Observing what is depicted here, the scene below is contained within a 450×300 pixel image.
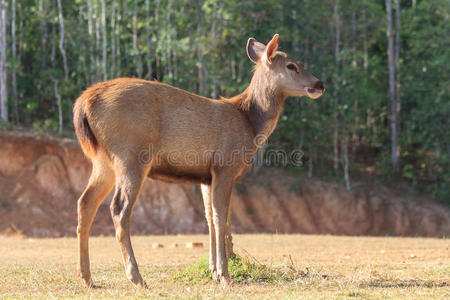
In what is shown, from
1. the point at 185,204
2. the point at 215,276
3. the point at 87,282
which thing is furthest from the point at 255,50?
the point at 185,204

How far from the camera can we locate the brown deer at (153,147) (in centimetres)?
781

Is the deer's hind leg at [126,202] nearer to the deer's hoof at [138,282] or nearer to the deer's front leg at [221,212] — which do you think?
the deer's hoof at [138,282]

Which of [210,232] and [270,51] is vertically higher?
[270,51]

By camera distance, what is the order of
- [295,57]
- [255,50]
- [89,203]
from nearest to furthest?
[89,203] < [255,50] < [295,57]

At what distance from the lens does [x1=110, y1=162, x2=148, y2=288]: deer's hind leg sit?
7.72 m

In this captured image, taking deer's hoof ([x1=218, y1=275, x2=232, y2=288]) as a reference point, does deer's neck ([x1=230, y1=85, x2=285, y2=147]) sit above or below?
above

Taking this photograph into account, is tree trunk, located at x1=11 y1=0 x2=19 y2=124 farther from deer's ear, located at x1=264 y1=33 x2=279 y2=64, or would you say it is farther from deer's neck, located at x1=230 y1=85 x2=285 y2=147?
deer's ear, located at x1=264 y1=33 x2=279 y2=64

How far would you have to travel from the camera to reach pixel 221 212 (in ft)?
26.9

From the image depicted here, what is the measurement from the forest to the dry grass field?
488 inches

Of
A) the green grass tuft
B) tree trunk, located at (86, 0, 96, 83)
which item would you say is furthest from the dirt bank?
the green grass tuft

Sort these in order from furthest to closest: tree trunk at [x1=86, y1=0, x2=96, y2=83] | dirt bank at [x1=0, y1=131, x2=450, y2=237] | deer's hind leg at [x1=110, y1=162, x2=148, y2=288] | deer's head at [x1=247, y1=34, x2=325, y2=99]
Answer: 1. tree trunk at [x1=86, y1=0, x2=96, y2=83]
2. dirt bank at [x1=0, y1=131, x2=450, y2=237]
3. deer's head at [x1=247, y1=34, x2=325, y2=99]
4. deer's hind leg at [x1=110, y1=162, x2=148, y2=288]

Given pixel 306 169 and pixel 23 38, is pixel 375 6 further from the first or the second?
pixel 23 38

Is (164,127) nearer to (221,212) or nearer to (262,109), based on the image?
(221,212)

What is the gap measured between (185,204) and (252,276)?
50.9 ft
